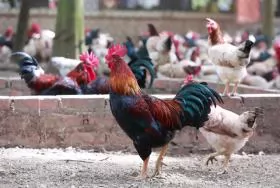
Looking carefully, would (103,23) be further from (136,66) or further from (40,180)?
(40,180)

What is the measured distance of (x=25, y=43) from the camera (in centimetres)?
1490

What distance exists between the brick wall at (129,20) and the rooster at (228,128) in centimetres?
1442

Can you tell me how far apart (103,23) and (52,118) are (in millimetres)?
14573

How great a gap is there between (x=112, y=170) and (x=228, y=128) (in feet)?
3.80

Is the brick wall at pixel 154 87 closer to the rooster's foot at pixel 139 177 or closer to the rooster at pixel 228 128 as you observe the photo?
the rooster at pixel 228 128

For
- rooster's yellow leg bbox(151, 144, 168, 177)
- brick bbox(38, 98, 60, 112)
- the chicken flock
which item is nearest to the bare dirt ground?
rooster's yellow leg bbox(151, 144, 168, 177)

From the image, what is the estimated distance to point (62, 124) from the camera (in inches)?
287

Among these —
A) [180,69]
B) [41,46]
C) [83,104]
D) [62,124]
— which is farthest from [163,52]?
[62,124]

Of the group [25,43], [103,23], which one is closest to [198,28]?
[103,23]

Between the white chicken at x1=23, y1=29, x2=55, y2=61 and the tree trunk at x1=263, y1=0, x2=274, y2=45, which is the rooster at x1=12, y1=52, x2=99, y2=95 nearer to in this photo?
the white chicken at x1=23, y1=29, x2=55, y2=61

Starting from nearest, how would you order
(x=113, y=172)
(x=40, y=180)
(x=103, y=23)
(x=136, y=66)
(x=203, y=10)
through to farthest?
(x=40, y=180) → (x=113, y=172) → (x=136, y=66) → (x=103, y=23) → (x=203, y=10)

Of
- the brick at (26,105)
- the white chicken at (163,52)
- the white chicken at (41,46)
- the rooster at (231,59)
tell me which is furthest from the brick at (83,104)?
the white chicken at (41,46)

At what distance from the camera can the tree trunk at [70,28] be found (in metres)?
10.4

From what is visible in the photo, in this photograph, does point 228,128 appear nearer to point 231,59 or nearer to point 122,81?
point 122,81
